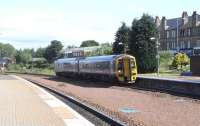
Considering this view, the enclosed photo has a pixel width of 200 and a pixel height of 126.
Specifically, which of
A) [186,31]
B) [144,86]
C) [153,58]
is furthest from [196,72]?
[186,31]

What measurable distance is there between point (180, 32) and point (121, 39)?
123ft

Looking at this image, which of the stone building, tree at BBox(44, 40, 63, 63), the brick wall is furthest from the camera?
tree at BBox(44, 40, 63, 63)

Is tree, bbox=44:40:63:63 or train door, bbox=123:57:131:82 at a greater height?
tree, bbox=44:40:63:63

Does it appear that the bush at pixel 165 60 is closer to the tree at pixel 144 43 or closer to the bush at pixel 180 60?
the bush at pixel 180 60

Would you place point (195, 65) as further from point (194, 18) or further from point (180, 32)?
point (180, 32)

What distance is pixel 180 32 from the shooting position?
12794 cm

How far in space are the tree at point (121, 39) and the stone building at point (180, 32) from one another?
29.9 metres

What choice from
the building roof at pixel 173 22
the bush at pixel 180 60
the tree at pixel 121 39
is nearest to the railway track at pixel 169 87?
the bush at pixel 180 60

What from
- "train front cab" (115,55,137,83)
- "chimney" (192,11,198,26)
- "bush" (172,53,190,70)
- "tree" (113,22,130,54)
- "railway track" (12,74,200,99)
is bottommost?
"railway track" (12,74,200,99)

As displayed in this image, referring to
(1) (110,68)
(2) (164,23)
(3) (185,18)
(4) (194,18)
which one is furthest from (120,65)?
(2) (164,23)

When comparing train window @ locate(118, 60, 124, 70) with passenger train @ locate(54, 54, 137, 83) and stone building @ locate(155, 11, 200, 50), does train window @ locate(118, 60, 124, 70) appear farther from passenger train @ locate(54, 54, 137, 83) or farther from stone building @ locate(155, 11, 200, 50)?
stone building @ locate(155, 11, 200, 50)

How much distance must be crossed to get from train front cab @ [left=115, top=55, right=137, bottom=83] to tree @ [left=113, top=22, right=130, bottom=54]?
45.0 metres

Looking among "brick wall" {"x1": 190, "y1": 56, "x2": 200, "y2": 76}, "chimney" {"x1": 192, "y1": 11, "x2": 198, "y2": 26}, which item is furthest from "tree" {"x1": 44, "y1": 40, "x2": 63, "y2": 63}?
"brick wall" {"x1": 190, "y1": 56, "x2": 200, "y2": 76}

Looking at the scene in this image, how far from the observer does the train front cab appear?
42.8 metres
